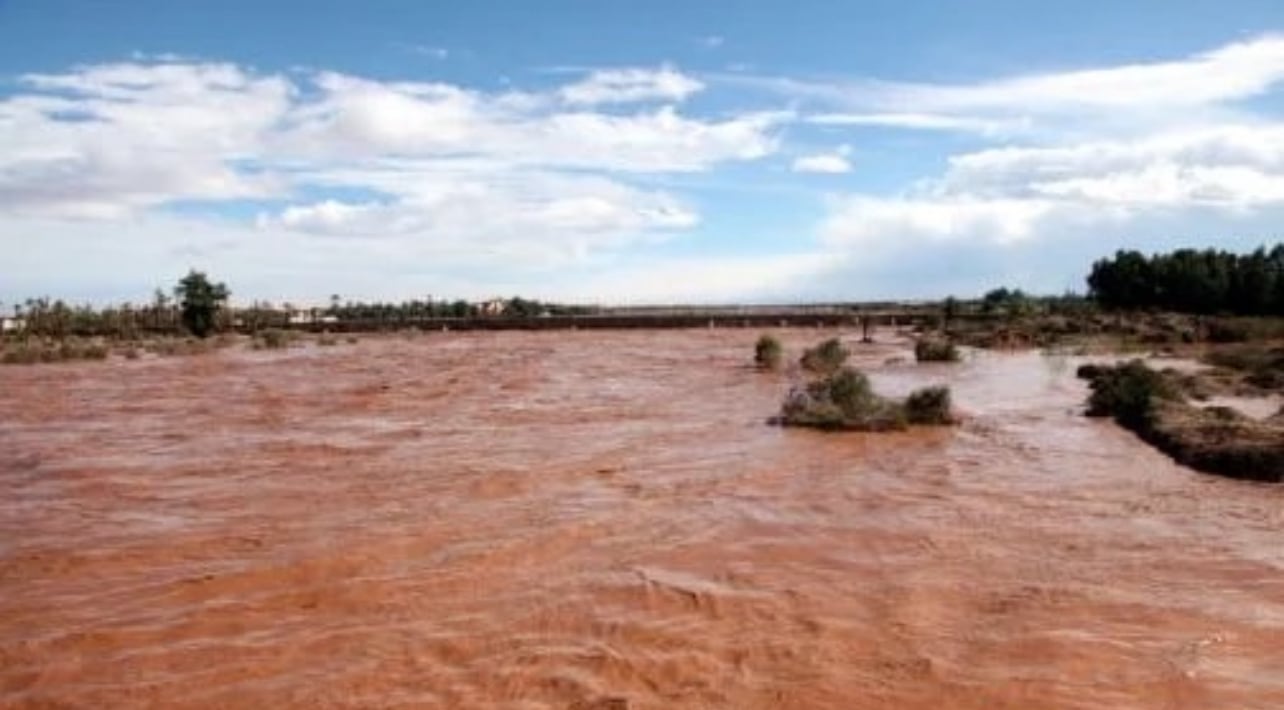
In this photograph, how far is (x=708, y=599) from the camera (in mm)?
9656

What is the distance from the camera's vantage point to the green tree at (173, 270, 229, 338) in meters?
81.1

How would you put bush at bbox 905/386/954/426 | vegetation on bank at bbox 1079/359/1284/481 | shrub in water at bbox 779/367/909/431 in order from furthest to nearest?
bush at bbox 905/386/954/426
shrub in water at bbox 779/367/909/431
vegetation on bank at bbox 1079/359/1284/481

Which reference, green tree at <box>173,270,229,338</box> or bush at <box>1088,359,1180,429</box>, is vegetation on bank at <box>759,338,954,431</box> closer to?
bush at <box>1088,359,1180,429</box>

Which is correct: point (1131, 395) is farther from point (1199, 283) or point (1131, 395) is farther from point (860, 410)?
point (1199, 283)

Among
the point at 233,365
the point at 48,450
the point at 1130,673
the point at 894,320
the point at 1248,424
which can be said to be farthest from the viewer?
the point at 894,320

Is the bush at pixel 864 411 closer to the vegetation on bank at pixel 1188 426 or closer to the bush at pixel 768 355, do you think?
the vegetation on bank at pixel 1188 426

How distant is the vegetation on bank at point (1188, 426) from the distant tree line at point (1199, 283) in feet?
133

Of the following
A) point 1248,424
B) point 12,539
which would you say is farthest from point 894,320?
point 12,539

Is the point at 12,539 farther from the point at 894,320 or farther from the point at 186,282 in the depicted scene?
the point at 894,320

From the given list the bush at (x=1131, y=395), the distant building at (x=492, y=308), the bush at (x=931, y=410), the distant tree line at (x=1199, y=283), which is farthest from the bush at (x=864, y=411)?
the distant building at (x=492, y=308)

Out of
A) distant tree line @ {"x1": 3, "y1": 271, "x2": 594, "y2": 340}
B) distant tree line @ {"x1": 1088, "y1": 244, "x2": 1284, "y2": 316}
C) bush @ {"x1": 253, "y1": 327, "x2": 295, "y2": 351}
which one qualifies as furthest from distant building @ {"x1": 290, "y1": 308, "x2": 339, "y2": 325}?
distant tree line @ {"x1": 1088, "y1": 244, "x2": 1284, "y2": 316}

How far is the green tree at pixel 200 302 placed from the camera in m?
81.1

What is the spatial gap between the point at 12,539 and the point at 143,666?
→ 514 centimetres

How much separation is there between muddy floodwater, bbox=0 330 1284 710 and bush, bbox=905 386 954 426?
2.52 ft
